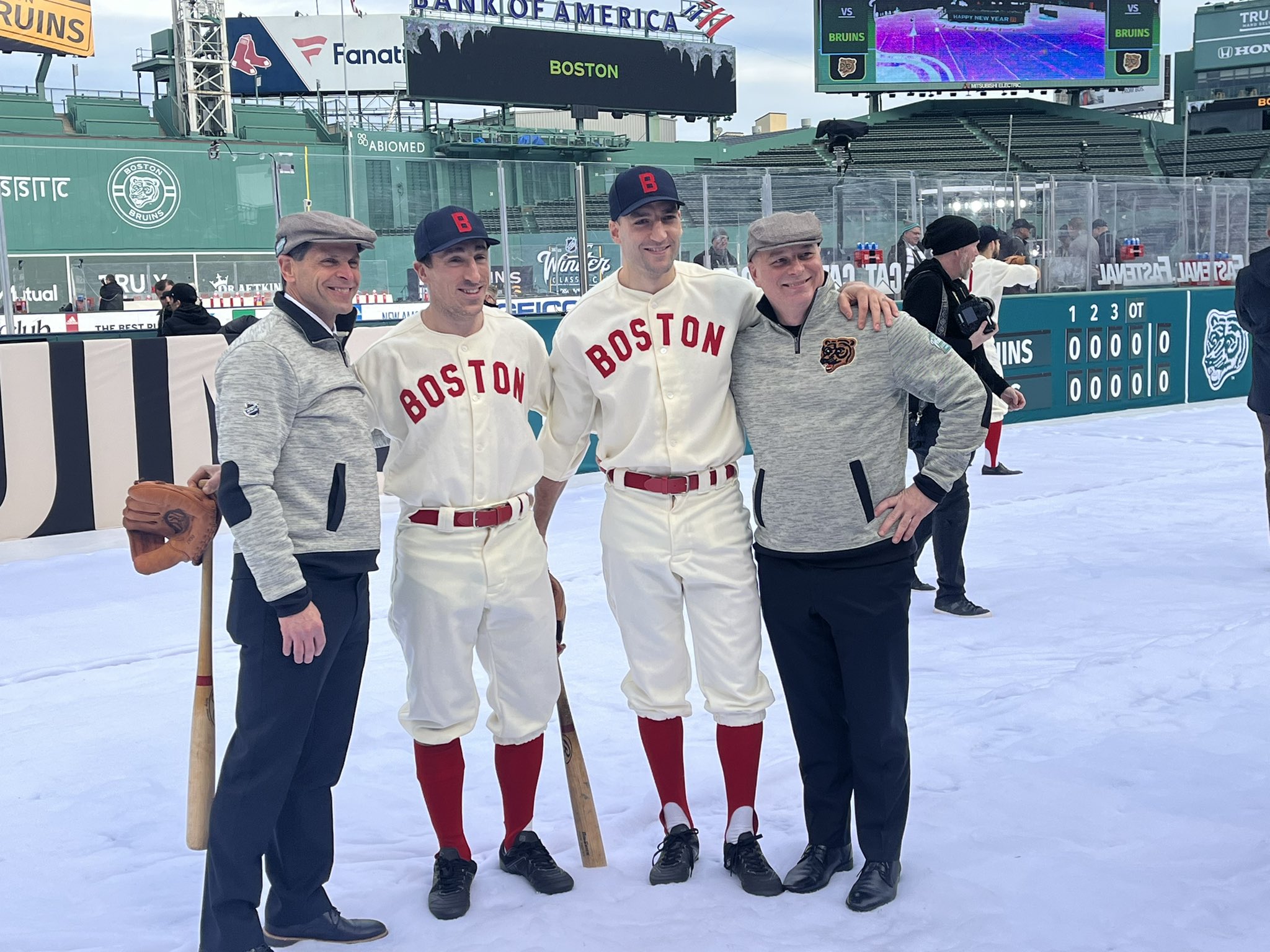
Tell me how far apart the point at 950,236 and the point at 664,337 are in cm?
260

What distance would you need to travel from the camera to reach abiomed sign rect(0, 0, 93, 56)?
2897cm

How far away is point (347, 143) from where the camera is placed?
32.9 meters

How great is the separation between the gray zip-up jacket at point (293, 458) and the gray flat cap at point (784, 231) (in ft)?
3.73

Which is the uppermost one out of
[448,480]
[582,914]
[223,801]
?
[448,480]

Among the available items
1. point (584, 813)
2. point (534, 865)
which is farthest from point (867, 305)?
point (534, 865)

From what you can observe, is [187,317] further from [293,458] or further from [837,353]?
[837,353]

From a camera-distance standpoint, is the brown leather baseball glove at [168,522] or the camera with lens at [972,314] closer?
the brown leather baseball glove at [168,522]

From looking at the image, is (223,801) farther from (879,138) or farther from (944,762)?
(879,138)

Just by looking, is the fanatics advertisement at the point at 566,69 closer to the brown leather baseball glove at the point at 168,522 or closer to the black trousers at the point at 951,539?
the black trousers at the point at 951,539

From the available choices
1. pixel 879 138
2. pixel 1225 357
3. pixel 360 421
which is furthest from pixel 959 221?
pixel 879 138

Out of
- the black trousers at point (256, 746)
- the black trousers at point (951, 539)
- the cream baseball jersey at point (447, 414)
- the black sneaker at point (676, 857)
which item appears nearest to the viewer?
the black trousers at point (256, 746)

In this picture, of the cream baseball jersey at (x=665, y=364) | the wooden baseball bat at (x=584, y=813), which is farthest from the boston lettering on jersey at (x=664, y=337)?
the wooden baseball bat at (x=584, y=813)

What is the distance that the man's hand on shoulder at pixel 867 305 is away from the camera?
3258 mm

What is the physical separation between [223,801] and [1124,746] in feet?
10.1
